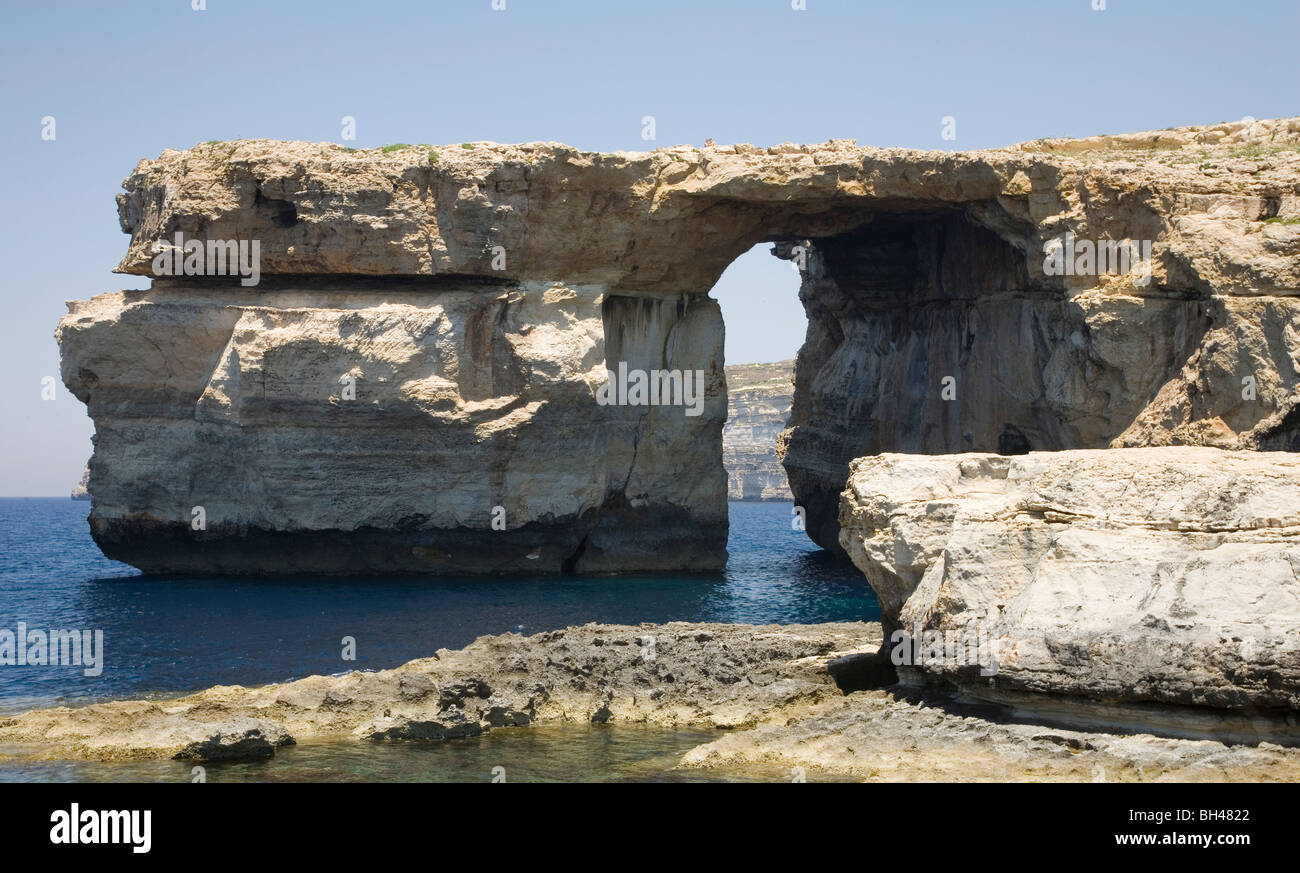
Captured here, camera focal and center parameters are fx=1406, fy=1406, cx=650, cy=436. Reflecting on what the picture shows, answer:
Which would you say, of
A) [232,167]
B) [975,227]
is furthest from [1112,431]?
[232,167]

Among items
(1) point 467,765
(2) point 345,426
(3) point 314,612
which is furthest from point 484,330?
(1) point 467,765

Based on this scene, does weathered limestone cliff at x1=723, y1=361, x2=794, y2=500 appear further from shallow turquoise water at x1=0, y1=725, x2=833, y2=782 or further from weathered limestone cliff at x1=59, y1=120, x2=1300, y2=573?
shallow turquoise water at x1=0, y1=725, x2=833, y2=782

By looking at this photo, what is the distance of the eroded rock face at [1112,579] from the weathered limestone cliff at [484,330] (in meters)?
15.9

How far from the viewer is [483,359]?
125 ft

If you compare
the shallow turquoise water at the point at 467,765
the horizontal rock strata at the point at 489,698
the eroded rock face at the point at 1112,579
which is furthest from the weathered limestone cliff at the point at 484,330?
the shallow turquoise water at the point at 467,765

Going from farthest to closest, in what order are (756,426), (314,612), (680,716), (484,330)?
1. (756,426)
2. (484,330)
3. (314,612)
4. (680,716)

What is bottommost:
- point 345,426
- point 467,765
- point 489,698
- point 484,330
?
point 467,765

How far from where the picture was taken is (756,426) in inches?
5231

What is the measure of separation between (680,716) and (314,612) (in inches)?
546

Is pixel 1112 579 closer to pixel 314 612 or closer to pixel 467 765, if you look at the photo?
pixel 467 765

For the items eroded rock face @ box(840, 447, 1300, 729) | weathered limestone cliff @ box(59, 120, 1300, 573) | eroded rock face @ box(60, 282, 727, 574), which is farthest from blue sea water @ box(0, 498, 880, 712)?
eroded rock face @ box(840, 447, 1300, 729)

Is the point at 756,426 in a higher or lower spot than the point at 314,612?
higher

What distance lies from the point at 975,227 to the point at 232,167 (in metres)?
20.5

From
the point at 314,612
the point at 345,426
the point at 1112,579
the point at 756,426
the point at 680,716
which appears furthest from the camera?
the point at 756,426
